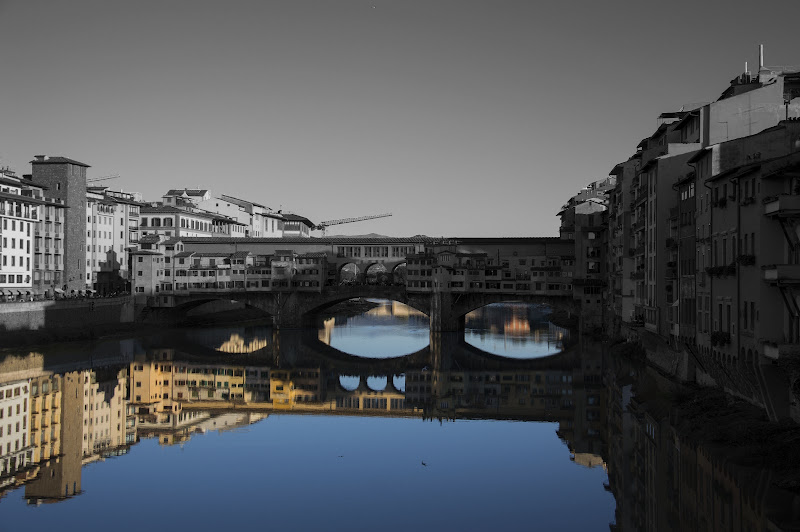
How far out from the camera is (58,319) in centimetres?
5388

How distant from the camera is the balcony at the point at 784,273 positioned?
19859 millimetres

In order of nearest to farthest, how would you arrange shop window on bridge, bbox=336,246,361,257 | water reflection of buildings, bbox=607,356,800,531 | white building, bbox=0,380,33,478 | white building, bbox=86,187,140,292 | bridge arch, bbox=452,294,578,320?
water reflection of buildings, bbox=607,356,800,531
white building, bbox=0,380,33,478
bridge arch, bbox=452,294,578,320
white building, bbox=86,187,140,292
shop window on bridge, bbox=336,246,361,257

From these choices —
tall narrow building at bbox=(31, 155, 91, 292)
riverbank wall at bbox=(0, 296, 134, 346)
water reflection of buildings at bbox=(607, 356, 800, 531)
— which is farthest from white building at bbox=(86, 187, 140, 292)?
water reflection of buildings at bbox=(607, 356, 800, 531)

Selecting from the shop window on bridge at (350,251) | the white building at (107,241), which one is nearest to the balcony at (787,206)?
the shop window on bridge at (350,251)

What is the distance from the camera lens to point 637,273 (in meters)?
40.3

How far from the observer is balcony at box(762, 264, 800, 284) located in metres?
19.9

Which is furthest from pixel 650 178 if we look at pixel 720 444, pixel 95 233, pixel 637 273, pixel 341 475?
pixel 95 233

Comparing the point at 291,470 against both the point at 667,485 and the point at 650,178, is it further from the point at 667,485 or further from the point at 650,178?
the point at 650,178

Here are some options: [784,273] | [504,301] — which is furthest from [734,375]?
[504,301]

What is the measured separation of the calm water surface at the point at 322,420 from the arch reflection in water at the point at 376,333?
2.36 ft

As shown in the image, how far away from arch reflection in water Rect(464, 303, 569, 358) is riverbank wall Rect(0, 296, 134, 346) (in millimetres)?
27026

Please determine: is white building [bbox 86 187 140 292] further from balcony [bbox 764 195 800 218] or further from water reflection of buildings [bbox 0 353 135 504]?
balcony [bbox 764 195 800 218]

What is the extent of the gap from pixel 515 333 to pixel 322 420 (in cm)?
3951

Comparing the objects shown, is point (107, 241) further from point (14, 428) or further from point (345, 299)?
point (14, 428)
